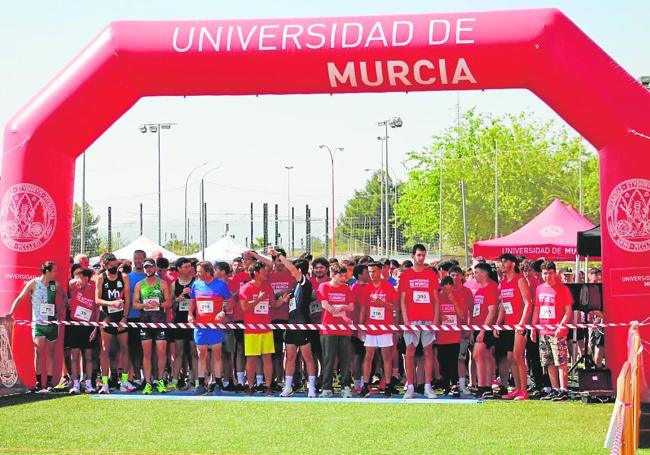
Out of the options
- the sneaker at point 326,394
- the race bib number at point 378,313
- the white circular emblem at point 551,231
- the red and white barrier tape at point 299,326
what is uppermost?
the white circular emblem at point 551,231

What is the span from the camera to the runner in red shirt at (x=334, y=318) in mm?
14039

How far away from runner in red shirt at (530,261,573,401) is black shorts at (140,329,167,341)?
5.07m

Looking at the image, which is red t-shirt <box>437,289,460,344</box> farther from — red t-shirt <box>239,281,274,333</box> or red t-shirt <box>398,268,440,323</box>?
red t-shirt <box>239,281,274,333</box>

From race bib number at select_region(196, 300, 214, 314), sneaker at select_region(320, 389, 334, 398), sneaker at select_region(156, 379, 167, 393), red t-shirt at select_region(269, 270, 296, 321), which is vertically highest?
red t-shirt at select_region(269, 270, 296, 321)

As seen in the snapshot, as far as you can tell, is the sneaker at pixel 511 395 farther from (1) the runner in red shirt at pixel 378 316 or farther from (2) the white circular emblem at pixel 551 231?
(2) the white circular emblem at pixel 551 231

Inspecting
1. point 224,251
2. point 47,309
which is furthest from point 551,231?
point 224,251

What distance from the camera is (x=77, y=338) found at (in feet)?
47.6

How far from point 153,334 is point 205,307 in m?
0.91

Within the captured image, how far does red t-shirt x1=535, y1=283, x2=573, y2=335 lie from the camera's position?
13523 millimetres

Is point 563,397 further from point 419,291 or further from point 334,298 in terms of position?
point 334,298

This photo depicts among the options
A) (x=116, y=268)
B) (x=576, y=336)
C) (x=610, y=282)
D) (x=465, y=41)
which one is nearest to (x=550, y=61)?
(x=465, y=41)

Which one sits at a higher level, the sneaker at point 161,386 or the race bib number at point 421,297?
the race bib number at point 421,297

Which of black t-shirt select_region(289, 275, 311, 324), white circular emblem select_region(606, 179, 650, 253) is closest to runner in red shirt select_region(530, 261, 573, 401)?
white circular emblem select_region(606, 179, 650, 253)

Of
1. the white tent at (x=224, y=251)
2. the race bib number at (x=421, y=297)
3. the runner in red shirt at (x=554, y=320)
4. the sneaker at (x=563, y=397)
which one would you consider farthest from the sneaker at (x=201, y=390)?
the white tent at (x=224, y=251)
